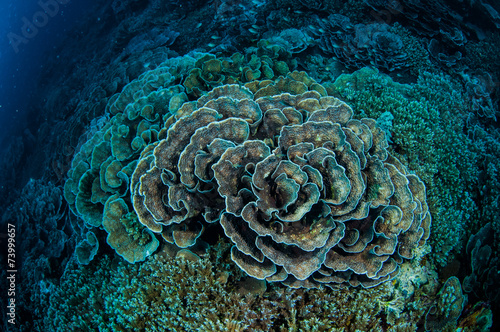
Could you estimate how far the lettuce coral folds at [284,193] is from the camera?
2775mm

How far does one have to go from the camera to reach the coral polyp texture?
2770 millimetres

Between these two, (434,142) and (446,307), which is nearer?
(446,307)

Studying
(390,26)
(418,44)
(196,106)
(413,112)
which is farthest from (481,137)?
(196,106)

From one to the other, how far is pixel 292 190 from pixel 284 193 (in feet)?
0.38

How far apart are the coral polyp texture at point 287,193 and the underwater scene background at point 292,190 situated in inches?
0.7

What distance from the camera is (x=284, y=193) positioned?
2740 mm

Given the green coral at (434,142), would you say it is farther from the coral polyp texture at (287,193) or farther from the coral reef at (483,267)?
the coral polyp texture at (287,193)

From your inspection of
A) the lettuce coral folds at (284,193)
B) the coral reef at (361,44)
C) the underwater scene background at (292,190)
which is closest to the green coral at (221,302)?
the underwater scene background at (292,190)

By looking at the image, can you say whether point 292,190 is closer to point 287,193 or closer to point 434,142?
point 287,193

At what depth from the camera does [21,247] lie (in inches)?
323

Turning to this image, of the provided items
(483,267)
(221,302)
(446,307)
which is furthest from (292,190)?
(483,267)

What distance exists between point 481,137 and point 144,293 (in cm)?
678

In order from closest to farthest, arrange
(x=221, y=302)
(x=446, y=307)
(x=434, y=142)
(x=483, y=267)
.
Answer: (x=221, y=302) → (x=446, y=307) → (x=483, y=267) → (x=434, y=142)

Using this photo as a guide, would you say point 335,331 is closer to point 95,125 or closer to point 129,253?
point 129,253
